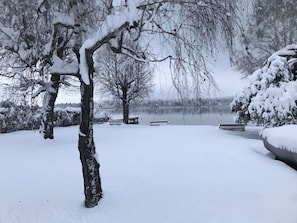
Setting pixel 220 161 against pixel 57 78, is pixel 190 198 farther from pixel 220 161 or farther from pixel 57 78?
pixel 57 78

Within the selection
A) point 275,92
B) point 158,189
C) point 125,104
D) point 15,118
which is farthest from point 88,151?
point 125,104

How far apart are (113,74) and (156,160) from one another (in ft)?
50.2

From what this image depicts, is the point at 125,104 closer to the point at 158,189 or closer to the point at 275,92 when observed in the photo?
the point at 275,92

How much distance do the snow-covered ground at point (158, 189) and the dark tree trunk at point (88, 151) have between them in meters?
0.22

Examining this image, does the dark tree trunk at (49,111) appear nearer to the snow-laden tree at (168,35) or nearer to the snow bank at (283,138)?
the snow-laden tree at (168,35)

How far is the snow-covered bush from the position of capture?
1209cm

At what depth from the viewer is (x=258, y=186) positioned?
15.5 ft

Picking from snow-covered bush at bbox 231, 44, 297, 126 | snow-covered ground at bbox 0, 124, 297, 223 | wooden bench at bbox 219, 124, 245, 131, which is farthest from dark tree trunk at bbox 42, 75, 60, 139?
wooden bench at bbox 219, 124, 245, 131

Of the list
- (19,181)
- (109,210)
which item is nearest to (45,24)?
(19,181)

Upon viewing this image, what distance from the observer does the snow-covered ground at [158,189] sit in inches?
A: 150

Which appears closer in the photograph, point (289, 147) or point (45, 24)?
point (45, 24)

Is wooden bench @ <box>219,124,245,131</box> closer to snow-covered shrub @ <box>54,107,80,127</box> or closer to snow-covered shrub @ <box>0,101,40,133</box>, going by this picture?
snow-covered shrub @ <box>54,107,80,127</box>

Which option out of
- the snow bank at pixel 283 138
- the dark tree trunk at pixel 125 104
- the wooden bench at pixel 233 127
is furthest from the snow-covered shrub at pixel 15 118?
the snow bank at pixel 283 138

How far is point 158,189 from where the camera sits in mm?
4660
